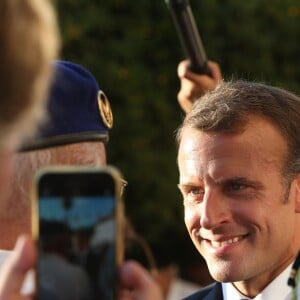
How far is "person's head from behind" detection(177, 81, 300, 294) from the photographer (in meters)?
3.36

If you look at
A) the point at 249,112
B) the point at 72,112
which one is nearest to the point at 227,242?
the point at 249,112

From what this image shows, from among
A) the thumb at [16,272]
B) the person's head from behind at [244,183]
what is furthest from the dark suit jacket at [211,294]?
the thumb at [16,272]

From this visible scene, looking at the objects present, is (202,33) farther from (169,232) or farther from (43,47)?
(43,47)

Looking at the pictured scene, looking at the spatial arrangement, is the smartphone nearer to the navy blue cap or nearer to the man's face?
the navy blue cap

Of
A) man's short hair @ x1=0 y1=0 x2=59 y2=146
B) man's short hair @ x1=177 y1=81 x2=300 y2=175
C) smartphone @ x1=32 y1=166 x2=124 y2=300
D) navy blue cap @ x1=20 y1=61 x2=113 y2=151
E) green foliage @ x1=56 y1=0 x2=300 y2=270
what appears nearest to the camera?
man's short hair @ x1=0 y1=0 x2=59 y2=146

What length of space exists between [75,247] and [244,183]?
1.76m

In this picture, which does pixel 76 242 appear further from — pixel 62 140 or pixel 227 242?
pixel 227 242

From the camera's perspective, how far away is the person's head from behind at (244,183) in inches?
132

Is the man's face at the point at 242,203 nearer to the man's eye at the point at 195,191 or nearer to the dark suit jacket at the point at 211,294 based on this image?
the man's eye at the point at 195,191

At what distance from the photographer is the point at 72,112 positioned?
9.58ft

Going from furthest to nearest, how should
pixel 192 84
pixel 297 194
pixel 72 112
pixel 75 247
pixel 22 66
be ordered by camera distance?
1. pixel 192 84
2. pixel 297 194
3. pixel 72 112
4. pixel 75 247
5. pixel 22 66

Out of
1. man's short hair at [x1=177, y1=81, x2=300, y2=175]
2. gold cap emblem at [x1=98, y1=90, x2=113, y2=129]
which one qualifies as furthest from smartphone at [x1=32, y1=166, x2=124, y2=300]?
man's short hair at [x1=177, y1=81, x2=300, y2=175]

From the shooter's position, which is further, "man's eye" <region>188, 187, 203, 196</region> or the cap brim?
"man's eye" <region>188, 187, 203, 196</region>

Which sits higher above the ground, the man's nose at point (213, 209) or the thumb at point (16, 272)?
the thumb at point (16, 272)
